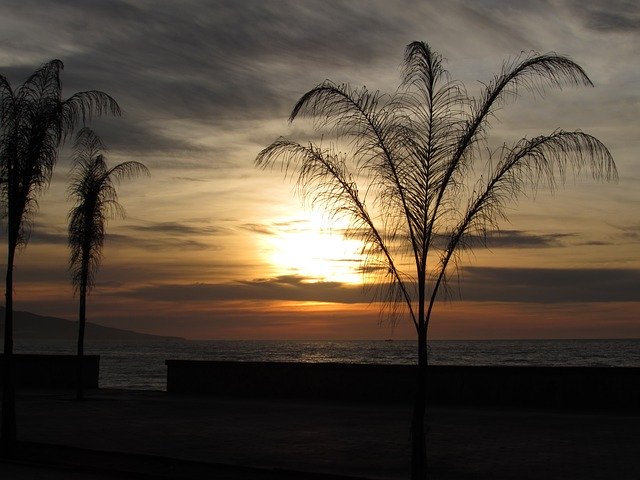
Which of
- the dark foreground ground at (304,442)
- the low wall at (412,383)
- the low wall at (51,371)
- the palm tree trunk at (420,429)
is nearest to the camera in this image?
the palm tree trunk at (420,429)

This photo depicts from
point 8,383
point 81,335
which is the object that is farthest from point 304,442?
point 81,335

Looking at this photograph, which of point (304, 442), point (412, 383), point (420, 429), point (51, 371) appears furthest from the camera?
point (51, 371)

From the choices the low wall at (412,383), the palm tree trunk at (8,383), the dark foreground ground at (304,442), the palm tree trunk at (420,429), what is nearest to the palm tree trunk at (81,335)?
the dark foreground ground at (304,442)

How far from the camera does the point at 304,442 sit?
1513 centimetres

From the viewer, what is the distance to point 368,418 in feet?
62.6

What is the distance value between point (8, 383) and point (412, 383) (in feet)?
38.8

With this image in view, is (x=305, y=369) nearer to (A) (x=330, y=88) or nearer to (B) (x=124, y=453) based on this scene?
(B) (x=124, y=453)

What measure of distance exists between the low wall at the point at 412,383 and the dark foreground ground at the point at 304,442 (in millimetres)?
1061

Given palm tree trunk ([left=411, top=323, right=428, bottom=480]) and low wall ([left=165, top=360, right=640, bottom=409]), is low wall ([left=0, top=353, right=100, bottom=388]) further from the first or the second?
palm tree trunk ([left=411, top=323, right=428, bottom=480])

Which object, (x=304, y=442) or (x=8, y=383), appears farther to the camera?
(x=304, y=442)

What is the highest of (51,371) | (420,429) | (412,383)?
(420,429)

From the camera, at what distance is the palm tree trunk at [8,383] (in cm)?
1377

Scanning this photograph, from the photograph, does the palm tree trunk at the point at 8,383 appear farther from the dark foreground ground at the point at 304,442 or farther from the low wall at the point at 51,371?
the low wall at the point at 51,371

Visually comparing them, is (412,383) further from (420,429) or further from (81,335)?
(420,429)
